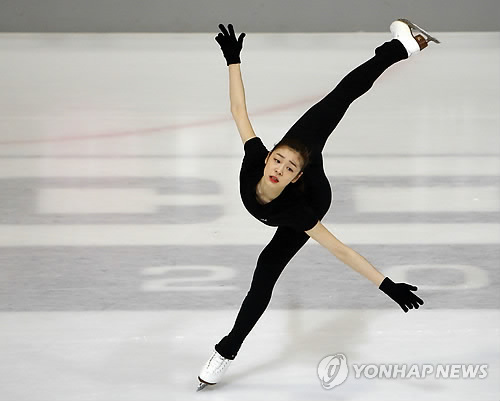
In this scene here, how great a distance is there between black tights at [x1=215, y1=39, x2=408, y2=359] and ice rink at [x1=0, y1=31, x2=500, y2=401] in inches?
9.7

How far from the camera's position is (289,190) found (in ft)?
9.41

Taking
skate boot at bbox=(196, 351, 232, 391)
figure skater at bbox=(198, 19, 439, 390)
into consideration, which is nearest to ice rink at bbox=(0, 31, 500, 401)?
skate boot at bbox=(196, 351, 232, 391)

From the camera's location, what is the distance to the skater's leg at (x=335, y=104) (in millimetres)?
2992

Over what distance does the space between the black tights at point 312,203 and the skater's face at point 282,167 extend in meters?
0.17

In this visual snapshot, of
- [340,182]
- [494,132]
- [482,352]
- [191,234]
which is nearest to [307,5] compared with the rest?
[494,132]

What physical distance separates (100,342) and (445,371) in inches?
50.5

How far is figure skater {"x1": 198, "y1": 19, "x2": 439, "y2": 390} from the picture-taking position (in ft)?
9.22

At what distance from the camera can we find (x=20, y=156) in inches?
203

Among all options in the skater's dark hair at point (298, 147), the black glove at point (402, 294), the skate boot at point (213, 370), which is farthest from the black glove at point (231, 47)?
the skate boot at point (213, 370)

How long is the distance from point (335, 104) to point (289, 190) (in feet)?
1.47

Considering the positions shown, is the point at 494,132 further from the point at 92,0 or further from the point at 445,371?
the point at 92,0

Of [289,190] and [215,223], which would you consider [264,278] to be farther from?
[215,223]

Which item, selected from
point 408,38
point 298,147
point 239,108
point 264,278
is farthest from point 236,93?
point 408,38

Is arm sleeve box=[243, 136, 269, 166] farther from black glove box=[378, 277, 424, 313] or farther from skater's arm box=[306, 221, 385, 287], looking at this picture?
black glove box=[378, 277, 424, 313]
